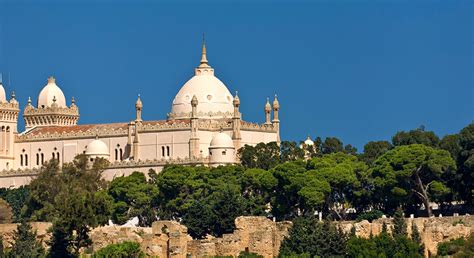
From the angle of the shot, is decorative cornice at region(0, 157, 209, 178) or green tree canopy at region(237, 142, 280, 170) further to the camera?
decorative cornice at region(0, 157, 209, 178)

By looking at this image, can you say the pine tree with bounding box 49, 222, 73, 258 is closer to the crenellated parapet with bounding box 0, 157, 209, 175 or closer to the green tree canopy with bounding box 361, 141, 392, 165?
the green tree canopy with bounding box 361, 141, 392, 165

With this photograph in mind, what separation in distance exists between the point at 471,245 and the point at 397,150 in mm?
28880

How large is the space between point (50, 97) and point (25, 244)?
71.5 metres

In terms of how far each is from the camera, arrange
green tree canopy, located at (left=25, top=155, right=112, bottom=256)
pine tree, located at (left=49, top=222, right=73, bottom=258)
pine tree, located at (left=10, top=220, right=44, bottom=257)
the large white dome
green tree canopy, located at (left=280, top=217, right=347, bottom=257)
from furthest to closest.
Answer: the large white dome
green tree canopy, located at (left=25, top=155, right=112, bottom=256)
pine tree, located at (left=49, top=222, right=73, bottom=258)
pine tree, located at (left=10, top=220, right=44, bottom=257)
green tree canopy, located at (left=280, top=217, right=347, bottom=257)

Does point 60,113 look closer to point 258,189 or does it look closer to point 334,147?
point 334,147

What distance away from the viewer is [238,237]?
2463 inches

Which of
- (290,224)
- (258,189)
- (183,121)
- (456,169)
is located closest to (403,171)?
(456,169)

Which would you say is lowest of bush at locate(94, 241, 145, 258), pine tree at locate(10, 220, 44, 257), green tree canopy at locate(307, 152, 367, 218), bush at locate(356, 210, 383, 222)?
bush at locate(94, 241, 145, 258)

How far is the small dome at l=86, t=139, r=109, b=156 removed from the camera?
12194cm

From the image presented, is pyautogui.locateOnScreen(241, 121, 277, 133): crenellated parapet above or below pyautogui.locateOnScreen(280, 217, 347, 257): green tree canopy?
above

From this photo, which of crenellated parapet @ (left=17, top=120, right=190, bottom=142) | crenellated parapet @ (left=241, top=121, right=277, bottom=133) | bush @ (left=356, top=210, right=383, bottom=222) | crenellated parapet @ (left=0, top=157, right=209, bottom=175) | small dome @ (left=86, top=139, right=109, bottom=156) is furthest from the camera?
crenellated parapet @ (left=17, top=120, right=190, bottom=142)

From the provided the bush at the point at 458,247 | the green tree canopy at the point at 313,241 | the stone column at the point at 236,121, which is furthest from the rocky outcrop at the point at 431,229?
the stone column at the point at 236,121

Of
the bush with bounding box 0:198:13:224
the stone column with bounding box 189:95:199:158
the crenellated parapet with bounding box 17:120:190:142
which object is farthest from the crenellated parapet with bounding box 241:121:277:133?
the bush with bounding box 0:198:13:224

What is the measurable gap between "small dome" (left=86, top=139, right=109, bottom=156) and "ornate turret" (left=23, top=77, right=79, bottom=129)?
10486 millimetres
